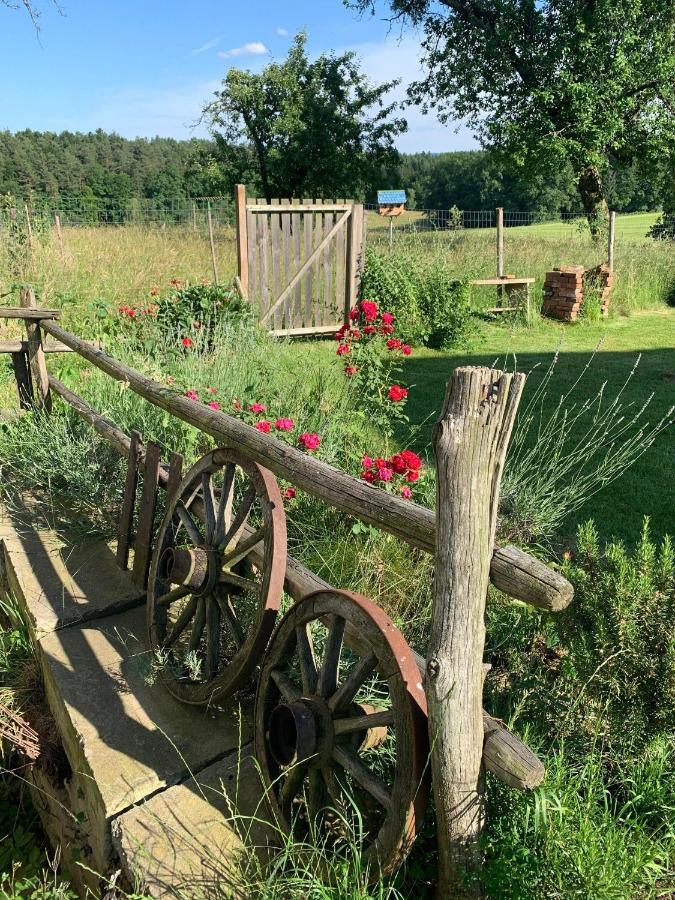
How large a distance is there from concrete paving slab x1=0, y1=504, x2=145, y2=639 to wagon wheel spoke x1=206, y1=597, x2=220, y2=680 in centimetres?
90

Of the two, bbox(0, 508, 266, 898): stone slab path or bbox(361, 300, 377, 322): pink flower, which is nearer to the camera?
bbox(0, 508, 266, 898): stone slab path

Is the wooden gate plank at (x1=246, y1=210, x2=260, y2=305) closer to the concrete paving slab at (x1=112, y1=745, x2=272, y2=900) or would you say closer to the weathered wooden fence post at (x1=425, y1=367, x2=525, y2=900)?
the concrete paving slab at (x1=112, y1=745, x2=272, y2=900)

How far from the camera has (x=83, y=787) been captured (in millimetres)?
2340

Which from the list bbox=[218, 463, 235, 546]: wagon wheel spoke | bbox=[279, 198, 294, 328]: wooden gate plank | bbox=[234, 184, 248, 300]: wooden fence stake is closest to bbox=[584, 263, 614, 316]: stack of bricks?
bbox=[279, 198, 294, 328]: wooden gate plank

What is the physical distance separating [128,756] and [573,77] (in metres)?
17.9

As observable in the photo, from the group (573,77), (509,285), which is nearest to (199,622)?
(509,285)

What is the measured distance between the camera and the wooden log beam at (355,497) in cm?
157

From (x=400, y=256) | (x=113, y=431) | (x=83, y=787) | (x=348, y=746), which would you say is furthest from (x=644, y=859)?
(x=400, y=256)

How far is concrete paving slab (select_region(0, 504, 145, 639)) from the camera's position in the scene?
124 inches

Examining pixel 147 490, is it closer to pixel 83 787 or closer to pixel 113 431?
pixel 113 431

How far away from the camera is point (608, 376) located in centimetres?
800

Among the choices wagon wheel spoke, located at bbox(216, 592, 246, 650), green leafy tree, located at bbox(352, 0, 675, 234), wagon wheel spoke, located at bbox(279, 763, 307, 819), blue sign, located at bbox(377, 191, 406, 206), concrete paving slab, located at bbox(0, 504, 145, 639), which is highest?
green leafy tree, located at bbox(352, 0, 675, 234)

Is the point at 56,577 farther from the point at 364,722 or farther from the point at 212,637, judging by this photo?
the point at 364,722

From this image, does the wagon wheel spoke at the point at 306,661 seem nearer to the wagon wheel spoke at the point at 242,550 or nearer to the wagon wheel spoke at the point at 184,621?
the wagon wheel spoke at the point at 242,550
